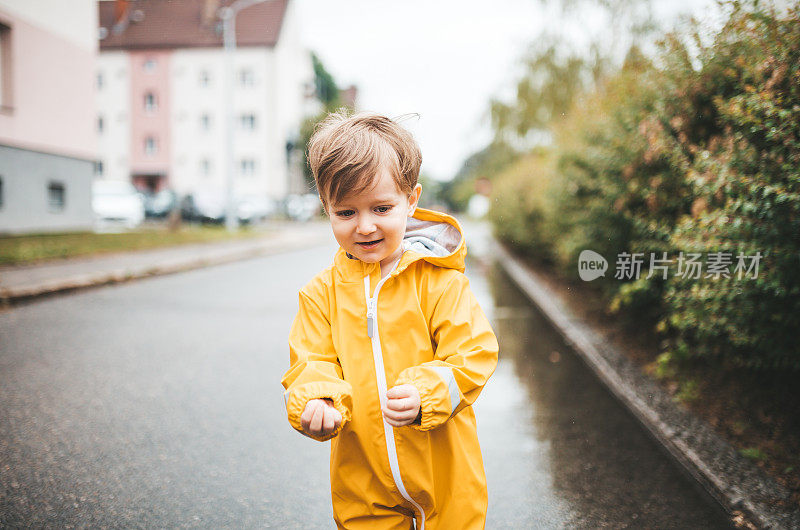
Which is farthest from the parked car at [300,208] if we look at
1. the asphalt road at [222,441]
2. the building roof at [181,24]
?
the asphalt road at [222,441]

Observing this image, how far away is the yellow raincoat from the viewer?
5.78 ft

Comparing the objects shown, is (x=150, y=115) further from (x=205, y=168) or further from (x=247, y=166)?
(x=247, y=166)

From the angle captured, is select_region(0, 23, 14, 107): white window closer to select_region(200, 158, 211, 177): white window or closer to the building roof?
the building roof

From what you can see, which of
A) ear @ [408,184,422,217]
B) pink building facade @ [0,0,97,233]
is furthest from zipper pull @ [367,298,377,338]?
pink building facade @ [0,0,97,233]

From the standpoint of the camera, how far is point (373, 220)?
173cm

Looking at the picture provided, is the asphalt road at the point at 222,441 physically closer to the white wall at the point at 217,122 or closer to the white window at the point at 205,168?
the white wall at the point at 217,122

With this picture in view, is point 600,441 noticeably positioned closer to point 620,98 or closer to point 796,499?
point 796,499

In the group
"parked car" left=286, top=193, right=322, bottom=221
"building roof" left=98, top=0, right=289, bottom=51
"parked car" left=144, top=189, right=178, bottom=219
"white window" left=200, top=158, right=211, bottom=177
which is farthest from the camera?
"white window" left=200, top=158, right=211, bottom=177

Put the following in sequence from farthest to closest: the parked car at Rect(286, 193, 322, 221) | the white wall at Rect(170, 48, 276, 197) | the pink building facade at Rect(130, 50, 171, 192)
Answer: the pink building facade at Rect(130, 50, 171, 192), the white wall at Rect(170, 48, 276, 197), the parked car at Rect(286, 193, 322, 221)

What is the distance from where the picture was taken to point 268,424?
3807 mm

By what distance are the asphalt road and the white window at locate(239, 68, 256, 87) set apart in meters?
35.2

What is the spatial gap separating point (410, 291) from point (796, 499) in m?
2.27

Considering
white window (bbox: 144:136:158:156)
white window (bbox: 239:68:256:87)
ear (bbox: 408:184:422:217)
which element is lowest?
ear (bbox: 408:184:422:217)

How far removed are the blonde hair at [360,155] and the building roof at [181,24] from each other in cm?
3902
